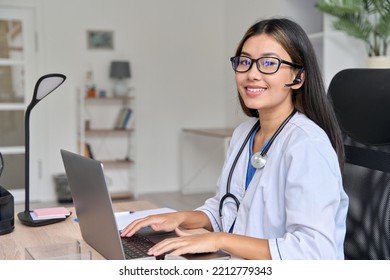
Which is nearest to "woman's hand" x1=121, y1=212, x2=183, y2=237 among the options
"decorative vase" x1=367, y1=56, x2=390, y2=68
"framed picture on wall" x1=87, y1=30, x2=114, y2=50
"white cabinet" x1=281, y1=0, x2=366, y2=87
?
"decorative vase" x1=367, y1=56, x2=390, y2=68

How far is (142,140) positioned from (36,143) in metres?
1.14

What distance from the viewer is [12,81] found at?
17.5 feet

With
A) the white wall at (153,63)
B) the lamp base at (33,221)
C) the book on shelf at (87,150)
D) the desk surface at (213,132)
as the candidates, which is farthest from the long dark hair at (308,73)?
the book on shelf at (87,150)

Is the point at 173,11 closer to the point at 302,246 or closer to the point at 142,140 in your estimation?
the point at 142,140

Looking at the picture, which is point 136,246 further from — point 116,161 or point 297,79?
point 116,161

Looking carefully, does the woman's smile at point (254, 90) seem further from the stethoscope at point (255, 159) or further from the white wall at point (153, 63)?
the white wall at point (153, 63)

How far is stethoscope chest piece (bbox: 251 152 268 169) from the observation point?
4.43ft

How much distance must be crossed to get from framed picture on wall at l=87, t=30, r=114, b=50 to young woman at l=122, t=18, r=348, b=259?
4244 mm

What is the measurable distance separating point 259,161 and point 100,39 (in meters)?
4.50

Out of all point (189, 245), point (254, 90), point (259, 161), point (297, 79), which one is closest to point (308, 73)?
point (297, 79)

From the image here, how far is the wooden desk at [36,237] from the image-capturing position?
4.55 ft

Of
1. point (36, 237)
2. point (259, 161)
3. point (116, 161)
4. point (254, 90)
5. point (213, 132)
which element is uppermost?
point (254, 90)

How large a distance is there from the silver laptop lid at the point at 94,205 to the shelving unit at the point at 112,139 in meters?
4.11

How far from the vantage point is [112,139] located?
Result: 572 centimetres
